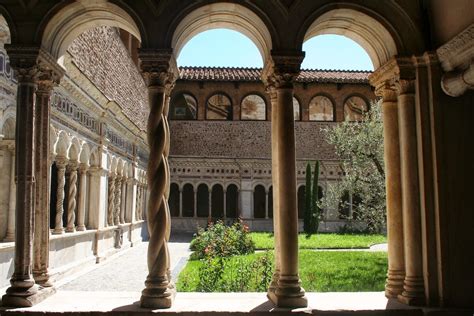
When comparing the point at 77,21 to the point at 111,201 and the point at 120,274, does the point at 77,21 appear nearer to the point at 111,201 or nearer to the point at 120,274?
the point at 120,274

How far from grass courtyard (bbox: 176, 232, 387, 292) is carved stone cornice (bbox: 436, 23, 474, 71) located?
4336 mm

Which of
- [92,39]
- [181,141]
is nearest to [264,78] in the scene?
[92,39]

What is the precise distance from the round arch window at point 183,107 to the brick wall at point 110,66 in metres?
5.53

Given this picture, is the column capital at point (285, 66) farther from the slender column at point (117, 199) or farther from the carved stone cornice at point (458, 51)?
the slender column at point (117, 199)

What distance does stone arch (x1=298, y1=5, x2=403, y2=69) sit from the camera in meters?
6.06

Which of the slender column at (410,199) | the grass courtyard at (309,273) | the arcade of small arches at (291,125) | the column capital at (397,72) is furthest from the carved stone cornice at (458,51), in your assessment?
the grass courtyard at (309,273)

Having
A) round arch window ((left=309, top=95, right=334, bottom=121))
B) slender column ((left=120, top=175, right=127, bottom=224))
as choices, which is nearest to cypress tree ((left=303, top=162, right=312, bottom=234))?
round arch window ((left=309, top=95, right=334, bottom=121))

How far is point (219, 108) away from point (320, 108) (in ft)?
19.2

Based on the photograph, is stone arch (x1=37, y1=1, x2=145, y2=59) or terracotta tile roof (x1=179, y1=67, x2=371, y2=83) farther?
terracotta tile roof (x1=179, y1=67, x2=371, y2=83)

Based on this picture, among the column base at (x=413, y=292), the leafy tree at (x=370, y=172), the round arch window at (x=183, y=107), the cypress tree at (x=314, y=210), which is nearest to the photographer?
the column base at (x=413, y=292)

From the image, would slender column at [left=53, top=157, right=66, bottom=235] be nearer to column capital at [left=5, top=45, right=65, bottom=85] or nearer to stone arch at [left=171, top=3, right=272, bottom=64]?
column capital at [left=5, top=45, right=65, bottom=85]

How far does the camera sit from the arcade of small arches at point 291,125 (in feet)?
18.6

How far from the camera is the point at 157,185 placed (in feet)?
18.7

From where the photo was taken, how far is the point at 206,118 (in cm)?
2833
